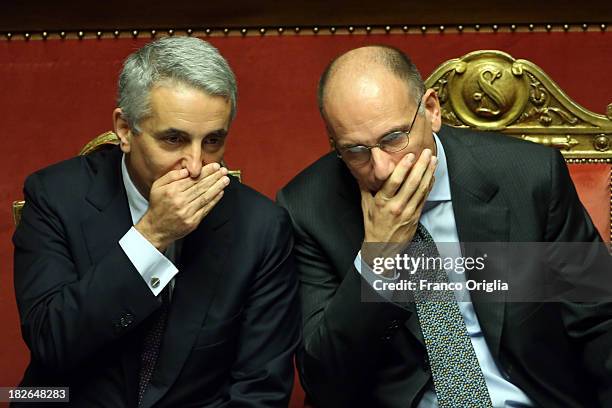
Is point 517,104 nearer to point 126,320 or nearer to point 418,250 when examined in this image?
point 418,250

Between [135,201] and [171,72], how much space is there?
348 millimetres

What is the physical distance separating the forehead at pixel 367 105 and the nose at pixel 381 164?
0.13 ft

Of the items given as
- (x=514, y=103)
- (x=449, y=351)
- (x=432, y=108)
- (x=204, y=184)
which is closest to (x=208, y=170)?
(x=204, y=184)

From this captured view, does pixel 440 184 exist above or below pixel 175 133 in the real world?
below

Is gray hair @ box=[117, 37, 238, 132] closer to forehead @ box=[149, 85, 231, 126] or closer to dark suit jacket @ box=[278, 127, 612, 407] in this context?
forehead @ box=[149, 85, 231, 126]

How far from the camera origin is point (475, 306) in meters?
2.43

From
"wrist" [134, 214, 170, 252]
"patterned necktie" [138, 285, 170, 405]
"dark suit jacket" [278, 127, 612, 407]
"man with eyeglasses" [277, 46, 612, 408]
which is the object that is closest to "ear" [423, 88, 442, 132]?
"man with eyeglasses" [277, 46, 612, 408]

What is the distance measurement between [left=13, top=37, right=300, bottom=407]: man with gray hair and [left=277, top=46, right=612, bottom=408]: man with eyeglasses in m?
0.13

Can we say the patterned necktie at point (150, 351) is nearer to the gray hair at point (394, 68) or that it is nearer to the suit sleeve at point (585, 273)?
the gray hair at point (394, 68)

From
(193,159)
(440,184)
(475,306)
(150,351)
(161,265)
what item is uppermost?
(193,159)

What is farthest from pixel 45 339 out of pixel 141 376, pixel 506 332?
pixel 506 332

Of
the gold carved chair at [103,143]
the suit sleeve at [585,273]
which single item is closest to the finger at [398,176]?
the suit sleeve at [585,273]

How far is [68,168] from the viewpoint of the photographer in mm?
2488

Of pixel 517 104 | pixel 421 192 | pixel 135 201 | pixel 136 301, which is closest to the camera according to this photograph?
pixel 136 301
